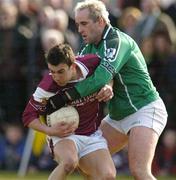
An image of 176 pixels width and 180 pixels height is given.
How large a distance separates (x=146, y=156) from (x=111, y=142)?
1.86ft

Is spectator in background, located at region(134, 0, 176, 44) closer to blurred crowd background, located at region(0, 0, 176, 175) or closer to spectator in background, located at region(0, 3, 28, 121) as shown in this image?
blurred crowd background, located at region(0, 0, 176, 175)

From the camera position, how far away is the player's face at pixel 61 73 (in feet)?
28.8

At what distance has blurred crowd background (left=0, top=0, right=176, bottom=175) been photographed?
47.6 feet

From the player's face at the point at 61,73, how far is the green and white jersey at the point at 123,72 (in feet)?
1.10

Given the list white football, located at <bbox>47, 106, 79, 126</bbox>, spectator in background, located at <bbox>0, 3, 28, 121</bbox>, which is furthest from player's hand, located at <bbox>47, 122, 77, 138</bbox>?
spectator in background, located at <bbox>0, 3, 28, 121</bbox>

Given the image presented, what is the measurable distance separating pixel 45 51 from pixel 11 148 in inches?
68.1

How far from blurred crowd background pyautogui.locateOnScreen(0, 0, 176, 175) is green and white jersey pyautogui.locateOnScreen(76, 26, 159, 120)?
4868 mm

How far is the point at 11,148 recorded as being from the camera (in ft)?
49.1

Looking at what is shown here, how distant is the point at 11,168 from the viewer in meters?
15.0

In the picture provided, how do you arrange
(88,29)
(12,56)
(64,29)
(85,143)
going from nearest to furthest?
(85,143)
(88,29)
(64,29)
(12,56)

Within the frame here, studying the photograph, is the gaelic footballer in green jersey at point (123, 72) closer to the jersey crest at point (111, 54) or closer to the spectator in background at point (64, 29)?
the jersey crest at point (111, 54)

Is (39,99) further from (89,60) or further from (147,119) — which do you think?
(147,119)

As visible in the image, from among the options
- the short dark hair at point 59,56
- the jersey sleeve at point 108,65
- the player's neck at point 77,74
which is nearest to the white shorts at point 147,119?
the jersey sleeve at point 108,65

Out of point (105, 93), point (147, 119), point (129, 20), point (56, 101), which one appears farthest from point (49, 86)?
point (129, 20)
